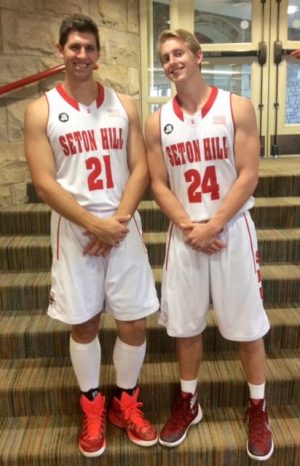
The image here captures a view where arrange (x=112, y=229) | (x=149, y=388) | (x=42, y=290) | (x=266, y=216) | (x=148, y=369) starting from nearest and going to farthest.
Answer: (x=112, y=229) → (x=149, y=388) → (x=148, y=369) → (x=42, y=290) → (x=266, y=216)

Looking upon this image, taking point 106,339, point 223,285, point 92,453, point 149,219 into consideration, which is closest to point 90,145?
point 223,285

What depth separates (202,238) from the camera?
1535 mm

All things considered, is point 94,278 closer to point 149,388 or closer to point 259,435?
point 149,388

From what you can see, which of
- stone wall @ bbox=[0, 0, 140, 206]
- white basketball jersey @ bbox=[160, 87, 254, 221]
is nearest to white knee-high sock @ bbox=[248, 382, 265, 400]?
white basketball jersey @ bbox=[160, 87, 254, 221]

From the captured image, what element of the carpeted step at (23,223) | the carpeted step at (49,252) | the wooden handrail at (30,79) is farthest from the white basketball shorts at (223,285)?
the wooden handrail at (30,79)

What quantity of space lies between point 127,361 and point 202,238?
0.56 m

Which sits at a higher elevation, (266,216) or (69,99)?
(69,99)

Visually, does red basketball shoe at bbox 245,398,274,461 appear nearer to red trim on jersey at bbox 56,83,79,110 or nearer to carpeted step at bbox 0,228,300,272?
carpeted step at bbox 0,228,300,272

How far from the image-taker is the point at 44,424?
1891 millimetres

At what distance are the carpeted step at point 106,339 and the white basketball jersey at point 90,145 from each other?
32.2 inches

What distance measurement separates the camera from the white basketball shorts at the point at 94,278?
1578 millimetres

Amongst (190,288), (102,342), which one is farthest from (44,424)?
(190,288)

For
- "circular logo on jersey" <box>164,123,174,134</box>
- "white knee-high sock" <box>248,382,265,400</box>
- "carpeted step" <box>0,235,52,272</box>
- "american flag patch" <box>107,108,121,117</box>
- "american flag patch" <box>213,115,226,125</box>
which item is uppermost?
"american flag patch" <box>107,108,121,117</box>

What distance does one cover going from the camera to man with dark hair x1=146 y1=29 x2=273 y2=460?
5.03 feet
